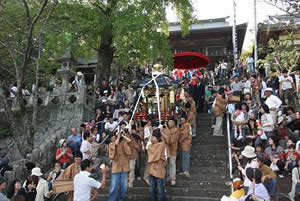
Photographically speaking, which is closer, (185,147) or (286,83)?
(185,147)

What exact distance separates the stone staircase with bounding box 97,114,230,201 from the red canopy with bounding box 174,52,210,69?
4.73 meters

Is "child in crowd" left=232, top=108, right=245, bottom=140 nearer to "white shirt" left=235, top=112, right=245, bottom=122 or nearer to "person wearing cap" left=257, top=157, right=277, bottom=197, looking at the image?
"white shirt" left=235, top=112, right=245, bottom=122

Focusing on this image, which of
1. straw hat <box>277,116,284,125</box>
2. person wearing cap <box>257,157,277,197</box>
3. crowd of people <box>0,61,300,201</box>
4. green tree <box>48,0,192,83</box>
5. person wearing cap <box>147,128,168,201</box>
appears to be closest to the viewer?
person wearing cap <box>257,157,277,197</box>

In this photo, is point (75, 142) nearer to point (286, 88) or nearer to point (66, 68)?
point (66, 68)

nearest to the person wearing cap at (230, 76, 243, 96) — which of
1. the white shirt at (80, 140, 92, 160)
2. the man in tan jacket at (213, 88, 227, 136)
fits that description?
the man in tan jacket at (213, 88, 227, 136)

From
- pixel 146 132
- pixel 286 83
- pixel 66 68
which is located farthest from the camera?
pixel 66 68

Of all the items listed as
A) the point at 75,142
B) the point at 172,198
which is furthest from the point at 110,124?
the point at 172,198

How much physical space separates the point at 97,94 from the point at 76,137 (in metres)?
6.10

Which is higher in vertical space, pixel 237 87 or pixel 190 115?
pixel 237 87

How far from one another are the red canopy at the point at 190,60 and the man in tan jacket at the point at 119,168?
25.2ft

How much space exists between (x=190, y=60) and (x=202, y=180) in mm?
7542

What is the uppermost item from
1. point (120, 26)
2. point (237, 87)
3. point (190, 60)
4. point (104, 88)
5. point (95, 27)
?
point (95, 27)

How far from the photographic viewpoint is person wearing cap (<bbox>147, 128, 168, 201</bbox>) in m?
8.41

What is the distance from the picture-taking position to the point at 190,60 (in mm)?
16156
